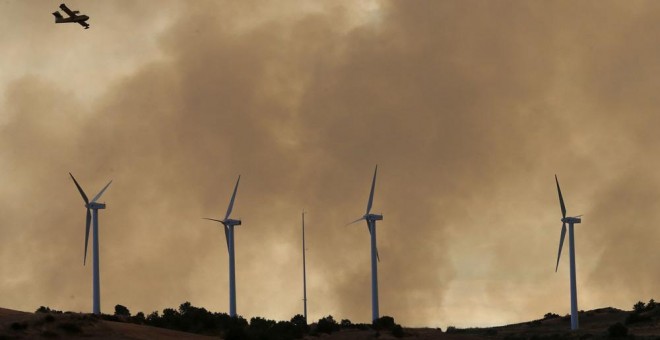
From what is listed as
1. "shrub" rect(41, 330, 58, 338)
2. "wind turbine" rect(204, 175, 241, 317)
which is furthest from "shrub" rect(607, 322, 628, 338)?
"shrub" rect(41, 330, 58, 338)

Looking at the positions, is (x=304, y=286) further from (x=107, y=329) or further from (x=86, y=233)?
(x=107, y=329)

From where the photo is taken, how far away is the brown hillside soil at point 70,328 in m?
121

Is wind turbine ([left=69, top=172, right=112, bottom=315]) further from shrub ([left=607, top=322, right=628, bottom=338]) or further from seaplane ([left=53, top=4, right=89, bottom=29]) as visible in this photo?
shrub ([left=607, top=322, right=628, bottom=338])

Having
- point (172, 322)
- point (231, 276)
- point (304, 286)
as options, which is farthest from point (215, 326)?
point (304, 286)

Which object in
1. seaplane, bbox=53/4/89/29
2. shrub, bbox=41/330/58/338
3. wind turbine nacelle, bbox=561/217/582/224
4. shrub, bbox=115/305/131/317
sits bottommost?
shrub, bbox=41/330/58/338

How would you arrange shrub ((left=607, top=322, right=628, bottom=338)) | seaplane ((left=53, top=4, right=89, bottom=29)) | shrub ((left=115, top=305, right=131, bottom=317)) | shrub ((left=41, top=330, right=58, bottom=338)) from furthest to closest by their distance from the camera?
shrub ((left=115, top=305, right=131, bottom=317))
shrub ((left=607, top=322, right=628, bottom=338))
seaplane ((left=53, top=4, right=89, bottom=29))
shrub ((left=41, top=330, right=58, bottom=338))

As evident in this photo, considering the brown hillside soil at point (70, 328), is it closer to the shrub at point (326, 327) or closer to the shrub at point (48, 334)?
the shrub at point (48, 334)

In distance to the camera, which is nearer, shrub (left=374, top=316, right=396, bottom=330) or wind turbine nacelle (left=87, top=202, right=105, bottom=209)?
shrub (left=374, top=316, right=396, bottom=330)

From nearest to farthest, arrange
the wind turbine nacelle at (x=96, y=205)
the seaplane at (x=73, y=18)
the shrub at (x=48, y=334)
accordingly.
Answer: the shrub at (x=48, y=334)
the seaplane at (x=73, y=18)
the wind turbine nacelle at (x=96, y=205)

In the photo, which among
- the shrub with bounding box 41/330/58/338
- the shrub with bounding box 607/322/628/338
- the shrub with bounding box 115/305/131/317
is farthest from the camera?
the shrub with bounding box 115/305/131/317

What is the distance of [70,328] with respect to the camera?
4850 inches

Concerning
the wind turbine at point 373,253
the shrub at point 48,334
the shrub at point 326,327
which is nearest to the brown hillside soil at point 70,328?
the shrub at point 48,334

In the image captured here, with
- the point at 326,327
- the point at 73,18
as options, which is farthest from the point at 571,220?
the point at 73,18

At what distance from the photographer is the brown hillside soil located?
398 ft
